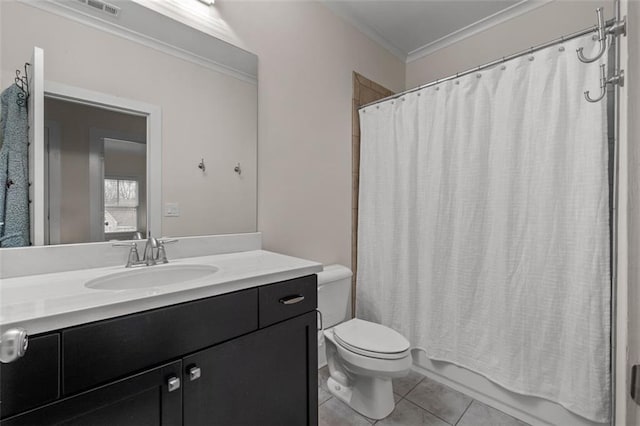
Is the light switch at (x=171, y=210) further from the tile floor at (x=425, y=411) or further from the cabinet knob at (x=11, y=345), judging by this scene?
the tile floor at (x=425, y=411)

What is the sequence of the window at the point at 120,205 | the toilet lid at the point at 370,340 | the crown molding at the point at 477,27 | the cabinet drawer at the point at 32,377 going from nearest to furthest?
1. the cabinet drawer at the point at 32,377
2. the window at the point at 120,205
3. the toilet lid at the point at 370,340
4. the crown molding at the point at 477,27

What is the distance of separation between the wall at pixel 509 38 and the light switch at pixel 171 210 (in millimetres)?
2269

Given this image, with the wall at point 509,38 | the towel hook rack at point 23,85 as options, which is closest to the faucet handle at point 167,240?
the towel hook rack at point 23,85

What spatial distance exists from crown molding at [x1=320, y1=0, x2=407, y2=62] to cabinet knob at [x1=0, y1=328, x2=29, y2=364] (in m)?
2.25

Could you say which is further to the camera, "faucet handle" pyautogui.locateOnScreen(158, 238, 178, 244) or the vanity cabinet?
"faucet handle" pyautogui.locateOnScreen(158, 238, 178, 244)

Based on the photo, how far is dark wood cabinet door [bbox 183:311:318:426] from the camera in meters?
0.83

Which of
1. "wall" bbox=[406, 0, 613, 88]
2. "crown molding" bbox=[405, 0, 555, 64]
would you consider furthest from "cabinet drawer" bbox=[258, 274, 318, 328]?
"crown molding" bbox=[405, 0, 555, 64]

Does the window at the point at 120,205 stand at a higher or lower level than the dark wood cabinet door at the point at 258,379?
higher

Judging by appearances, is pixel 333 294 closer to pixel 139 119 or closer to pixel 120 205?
pixel 120 205

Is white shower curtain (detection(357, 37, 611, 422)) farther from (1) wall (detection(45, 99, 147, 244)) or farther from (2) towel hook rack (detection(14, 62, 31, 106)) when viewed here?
(2) towel hook rack (detection(14, 62, 31, 106))

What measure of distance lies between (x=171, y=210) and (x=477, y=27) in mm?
2501

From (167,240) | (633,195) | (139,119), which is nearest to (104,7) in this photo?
(139,119)

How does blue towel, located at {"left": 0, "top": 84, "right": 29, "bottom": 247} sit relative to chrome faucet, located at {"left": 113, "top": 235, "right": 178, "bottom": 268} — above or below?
above

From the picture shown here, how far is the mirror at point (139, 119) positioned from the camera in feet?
3.36
